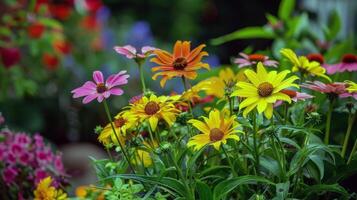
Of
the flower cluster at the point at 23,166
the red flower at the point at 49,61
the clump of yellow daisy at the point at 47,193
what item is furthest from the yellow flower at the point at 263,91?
the red flower at the point at 49,61

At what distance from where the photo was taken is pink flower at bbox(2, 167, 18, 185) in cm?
125

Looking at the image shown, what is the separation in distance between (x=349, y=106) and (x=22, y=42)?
1.59 metres

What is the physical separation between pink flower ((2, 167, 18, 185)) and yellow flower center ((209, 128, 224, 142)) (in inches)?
20.4

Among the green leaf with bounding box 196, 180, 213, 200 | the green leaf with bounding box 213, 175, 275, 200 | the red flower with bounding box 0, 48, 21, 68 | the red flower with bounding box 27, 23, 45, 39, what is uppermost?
the red flower with bounding box 27, 23, 45, 39

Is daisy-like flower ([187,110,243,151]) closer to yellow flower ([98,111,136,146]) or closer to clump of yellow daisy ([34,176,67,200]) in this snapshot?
A: yellow flower ([98,111,136,146])

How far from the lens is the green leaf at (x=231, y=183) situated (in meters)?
0.85

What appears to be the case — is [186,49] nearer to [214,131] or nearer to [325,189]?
[214,131]

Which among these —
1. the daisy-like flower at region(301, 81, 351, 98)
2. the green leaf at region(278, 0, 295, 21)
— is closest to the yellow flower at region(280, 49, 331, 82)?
the daisy-like flower at region(301, 81, 351, 98)

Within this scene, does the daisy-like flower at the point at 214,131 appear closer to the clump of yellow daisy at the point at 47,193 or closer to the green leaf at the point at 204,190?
the green leaf at the point at 204,190

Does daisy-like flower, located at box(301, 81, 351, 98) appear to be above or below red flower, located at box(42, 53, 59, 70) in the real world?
below

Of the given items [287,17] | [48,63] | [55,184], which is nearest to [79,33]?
[48,63]

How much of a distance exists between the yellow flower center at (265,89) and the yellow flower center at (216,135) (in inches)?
2.7

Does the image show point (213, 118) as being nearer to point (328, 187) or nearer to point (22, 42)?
point (328, 187)

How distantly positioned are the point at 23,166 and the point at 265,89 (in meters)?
0.58
